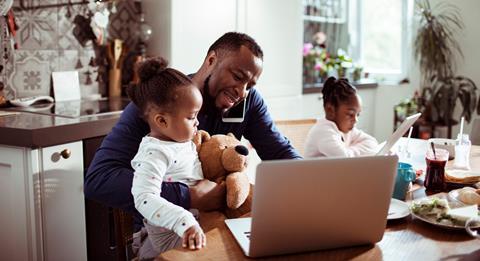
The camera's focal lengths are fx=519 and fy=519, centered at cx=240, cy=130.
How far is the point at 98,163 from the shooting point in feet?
4.70

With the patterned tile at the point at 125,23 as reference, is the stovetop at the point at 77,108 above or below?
below

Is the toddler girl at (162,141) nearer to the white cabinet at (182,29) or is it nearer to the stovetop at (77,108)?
the stovetop at (77,108)

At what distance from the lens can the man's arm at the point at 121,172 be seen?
1.31m

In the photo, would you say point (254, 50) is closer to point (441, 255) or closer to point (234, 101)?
point (234, 101)

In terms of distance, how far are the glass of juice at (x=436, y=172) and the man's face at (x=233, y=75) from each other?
1.93 ft

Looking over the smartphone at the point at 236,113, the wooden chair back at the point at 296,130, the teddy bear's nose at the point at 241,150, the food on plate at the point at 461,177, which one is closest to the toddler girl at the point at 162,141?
the teddy bear's nose at the point at 241,150

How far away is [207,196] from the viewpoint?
1.31 meters

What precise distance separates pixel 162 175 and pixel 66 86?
5.54 ft

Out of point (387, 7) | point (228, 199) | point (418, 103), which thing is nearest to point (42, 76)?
point (228, 199)

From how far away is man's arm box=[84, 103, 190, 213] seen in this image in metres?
1.31

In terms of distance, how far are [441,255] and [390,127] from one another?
4038 millimetres

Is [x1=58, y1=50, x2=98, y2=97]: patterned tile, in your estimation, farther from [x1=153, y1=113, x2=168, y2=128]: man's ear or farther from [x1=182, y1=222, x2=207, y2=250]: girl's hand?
[x1=182, y1=222, x2=207, y2=250]: girl's hand

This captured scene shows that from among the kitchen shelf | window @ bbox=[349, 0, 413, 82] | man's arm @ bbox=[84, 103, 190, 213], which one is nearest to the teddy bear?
man's arm @ bbox=[84, 103, 190, 213]

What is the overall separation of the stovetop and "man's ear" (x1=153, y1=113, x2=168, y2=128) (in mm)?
962
